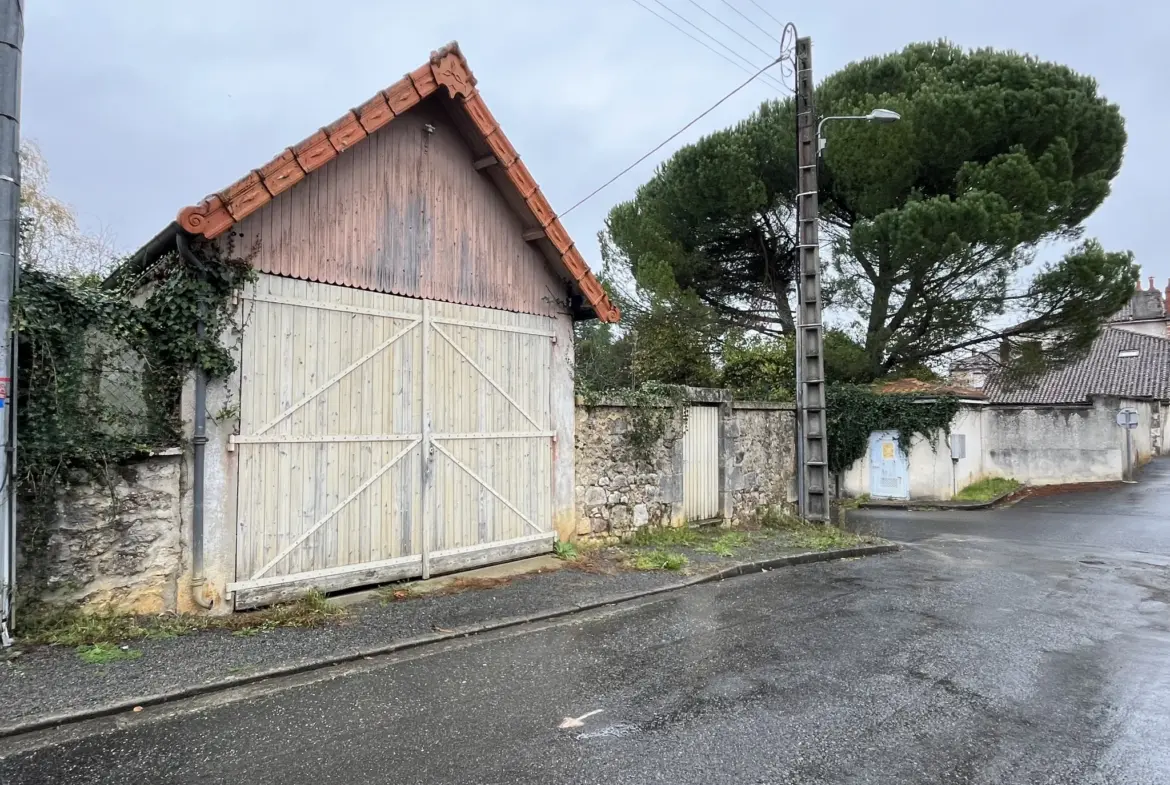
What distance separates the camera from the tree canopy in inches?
675

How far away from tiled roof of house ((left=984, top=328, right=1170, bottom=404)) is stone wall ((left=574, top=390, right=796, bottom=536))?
801 inches

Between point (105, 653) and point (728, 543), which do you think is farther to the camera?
point (728, 543)

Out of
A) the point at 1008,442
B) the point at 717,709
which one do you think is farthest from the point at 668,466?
the point at 1008,442

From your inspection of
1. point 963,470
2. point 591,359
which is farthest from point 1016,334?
point 591,359

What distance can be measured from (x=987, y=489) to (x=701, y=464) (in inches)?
520

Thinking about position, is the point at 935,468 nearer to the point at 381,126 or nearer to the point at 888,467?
the point at 888,467

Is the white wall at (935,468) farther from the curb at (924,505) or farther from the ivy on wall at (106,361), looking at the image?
the ivy on wall at (106,361)

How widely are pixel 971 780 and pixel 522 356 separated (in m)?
6.34

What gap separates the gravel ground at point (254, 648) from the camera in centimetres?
447

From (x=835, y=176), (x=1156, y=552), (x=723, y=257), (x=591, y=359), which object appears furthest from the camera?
(x=723, y=257)

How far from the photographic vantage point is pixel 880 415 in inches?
749

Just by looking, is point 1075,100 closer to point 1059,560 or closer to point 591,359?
point 1059,560

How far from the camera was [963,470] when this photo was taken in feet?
66.2

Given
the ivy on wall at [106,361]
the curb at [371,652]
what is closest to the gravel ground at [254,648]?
the curb at [371,652]
